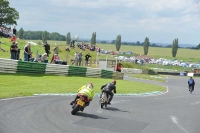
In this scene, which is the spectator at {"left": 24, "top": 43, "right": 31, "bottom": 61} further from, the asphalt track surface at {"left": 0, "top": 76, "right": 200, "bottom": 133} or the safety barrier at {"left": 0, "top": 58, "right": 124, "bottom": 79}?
the asphalt track surface at {"left": 0, "top": 76, "right": 200, "bottom": 133}

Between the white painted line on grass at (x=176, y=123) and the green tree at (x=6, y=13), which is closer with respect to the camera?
the white painted line on grass at (x=176, y=123)

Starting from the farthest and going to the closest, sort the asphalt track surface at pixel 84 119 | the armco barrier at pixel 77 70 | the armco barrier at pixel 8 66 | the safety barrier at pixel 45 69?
the armco barrier at pixel 77 70 → the safety barrier at pixel 45 69 → the armco barrier at pixel 8 66 → the asphalt track surface at pixel 84 119

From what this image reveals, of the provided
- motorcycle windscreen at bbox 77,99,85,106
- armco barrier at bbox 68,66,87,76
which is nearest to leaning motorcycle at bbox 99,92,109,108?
motorcycle windscreen at bbox 77,99,85,106

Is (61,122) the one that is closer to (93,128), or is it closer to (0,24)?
(93,128)

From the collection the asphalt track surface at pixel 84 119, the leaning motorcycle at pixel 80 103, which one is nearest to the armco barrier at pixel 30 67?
the asphalt track surface at pixel 84 119

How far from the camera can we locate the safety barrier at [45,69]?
74.0ft

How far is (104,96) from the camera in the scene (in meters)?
14.6

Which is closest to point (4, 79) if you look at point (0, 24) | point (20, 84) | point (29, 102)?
point (20, 84)

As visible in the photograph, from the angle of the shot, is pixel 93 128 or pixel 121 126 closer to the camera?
pixel 93 128

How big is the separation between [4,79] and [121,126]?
11802 millimetres

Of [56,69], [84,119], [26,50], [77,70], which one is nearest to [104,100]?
[84,119]

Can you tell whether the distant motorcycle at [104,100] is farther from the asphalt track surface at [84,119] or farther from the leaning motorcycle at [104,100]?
the asphalt track surface at [84,119]

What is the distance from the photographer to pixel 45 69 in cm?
2586

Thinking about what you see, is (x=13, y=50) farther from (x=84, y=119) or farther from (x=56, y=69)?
(x=84, y=119)
